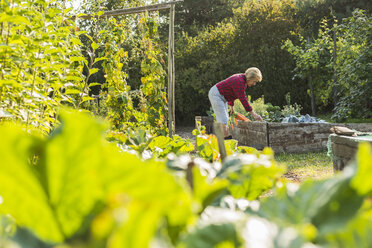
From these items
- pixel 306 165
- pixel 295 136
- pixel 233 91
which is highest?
pixel 233 91

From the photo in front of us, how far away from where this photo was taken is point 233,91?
643 centimetres

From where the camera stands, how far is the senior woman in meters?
6.18

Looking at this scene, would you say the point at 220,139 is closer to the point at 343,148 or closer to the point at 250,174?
the point at 250,174

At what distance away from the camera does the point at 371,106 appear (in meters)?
9.51

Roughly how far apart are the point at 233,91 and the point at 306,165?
6.45 ft

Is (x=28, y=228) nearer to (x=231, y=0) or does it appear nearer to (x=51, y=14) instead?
(x=51, y=14)

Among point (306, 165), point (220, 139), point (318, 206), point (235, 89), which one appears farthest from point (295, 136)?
point (318, 206)

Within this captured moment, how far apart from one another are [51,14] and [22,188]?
1.94 metres

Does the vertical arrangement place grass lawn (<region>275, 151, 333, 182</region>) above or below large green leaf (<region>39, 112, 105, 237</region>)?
below

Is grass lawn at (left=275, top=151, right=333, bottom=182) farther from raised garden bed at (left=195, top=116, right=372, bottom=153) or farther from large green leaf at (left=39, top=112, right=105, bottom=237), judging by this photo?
large green leaf at (left=39, top=112, right=105, bottom=237)

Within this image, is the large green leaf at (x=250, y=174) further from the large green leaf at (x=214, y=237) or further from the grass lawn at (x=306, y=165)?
the grass lawn at (x=306, y=165)

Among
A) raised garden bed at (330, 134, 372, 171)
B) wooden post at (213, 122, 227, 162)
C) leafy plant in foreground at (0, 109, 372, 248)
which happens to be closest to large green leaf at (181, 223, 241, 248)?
leafy plant in foreground at (0, 109, 372, 248)

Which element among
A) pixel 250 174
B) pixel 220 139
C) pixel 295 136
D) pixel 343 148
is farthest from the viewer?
pixel 295 136

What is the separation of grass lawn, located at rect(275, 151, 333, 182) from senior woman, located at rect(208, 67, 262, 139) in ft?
3.42
